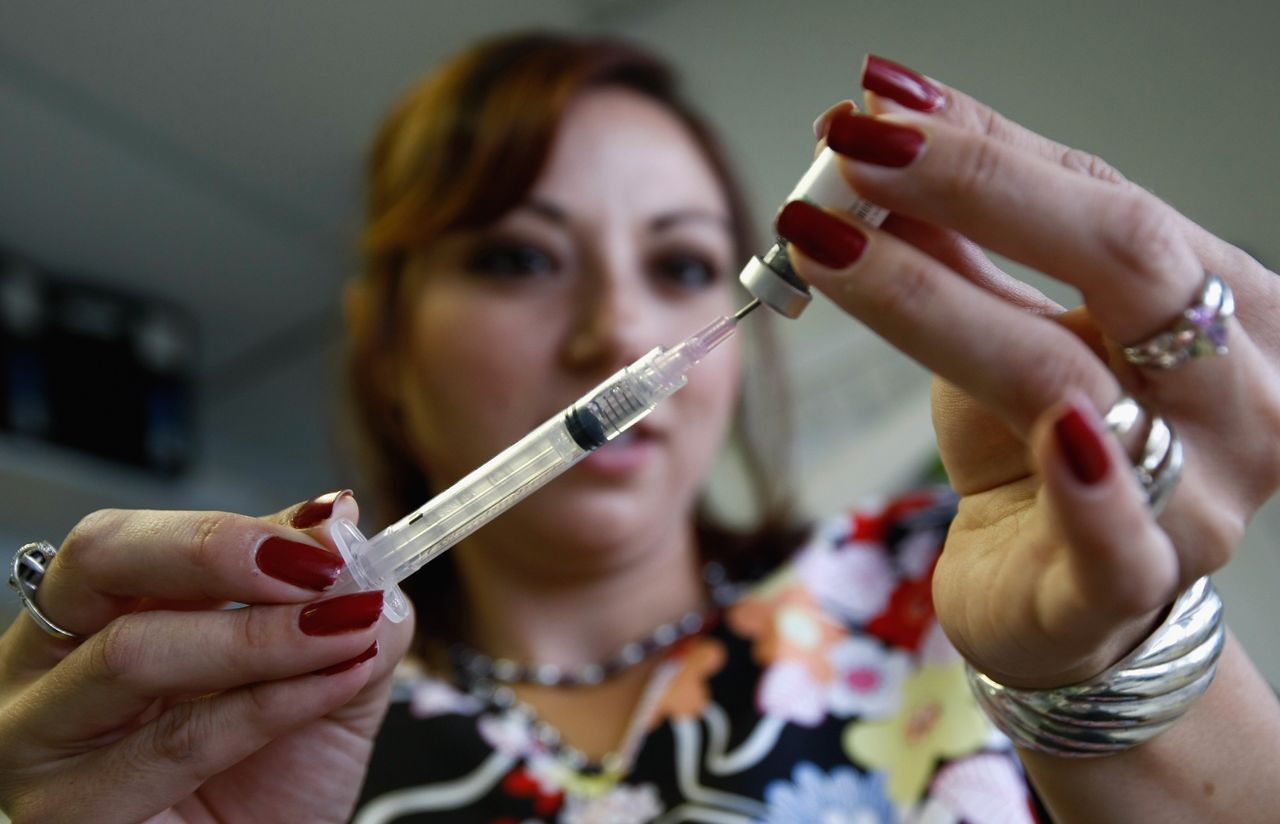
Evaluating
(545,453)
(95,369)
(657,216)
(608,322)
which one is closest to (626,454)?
(608,322)

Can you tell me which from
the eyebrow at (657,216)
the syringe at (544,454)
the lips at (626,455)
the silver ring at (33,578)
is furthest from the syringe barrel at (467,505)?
the eyebrow at (657,216)

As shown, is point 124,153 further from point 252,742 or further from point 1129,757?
point 1129,757

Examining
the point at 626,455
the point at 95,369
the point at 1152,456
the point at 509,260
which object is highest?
the point at 1152,456

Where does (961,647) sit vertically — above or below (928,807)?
above

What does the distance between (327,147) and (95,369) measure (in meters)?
0.51

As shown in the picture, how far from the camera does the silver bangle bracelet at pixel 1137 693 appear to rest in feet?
1.14

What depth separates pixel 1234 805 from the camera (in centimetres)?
39

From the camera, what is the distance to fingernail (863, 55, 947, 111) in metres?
0.34

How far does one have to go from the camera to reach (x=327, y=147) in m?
1.16

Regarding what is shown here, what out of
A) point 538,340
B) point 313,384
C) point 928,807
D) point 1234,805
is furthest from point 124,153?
point 1234,805

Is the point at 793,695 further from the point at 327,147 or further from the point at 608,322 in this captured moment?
the point at 327,147

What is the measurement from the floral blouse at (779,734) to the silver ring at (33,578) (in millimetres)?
322

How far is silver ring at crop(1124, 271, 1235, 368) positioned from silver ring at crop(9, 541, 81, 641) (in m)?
0.43

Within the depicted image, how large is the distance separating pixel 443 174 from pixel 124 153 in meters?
0.50
